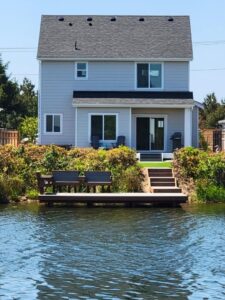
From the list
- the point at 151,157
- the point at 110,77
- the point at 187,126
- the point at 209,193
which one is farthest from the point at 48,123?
the point at 209,193

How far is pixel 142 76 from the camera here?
140 ft

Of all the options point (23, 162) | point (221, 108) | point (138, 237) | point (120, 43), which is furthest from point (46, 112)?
point (221, 108)

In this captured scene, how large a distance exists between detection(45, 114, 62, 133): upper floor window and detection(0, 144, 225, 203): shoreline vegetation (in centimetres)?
939

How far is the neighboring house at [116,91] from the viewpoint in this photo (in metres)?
40.8

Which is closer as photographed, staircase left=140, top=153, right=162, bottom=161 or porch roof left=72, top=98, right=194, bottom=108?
staircase left=140, top=153, right=162, bottom=161

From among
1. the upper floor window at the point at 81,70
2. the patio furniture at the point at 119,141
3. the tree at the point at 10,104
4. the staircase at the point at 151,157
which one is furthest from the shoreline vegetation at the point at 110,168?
the tree at the point at 10,104

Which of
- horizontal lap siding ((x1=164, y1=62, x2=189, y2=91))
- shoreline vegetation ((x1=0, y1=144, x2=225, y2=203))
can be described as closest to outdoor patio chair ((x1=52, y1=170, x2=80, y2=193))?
shoreline vegetation ((x1=0, y1=144, x2=225, y2=203))

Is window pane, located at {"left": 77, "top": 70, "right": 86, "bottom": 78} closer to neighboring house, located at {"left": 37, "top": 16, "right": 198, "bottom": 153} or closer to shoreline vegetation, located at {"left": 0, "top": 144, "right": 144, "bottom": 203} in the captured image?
neighboring house, located at {"left": 37, "top": 16, "right": 198, "bottom": 153}

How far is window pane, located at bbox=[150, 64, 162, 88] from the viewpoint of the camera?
42562mm

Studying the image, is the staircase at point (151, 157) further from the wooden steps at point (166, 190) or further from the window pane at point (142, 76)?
the wooden steps at point (166, 190)

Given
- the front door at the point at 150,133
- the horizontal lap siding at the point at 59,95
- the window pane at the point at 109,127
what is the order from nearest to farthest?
the window pane at the point at 109,127
the horizontal lap siding at the point at 59,95
the front door at the point at 150,133

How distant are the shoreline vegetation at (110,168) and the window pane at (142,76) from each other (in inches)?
428

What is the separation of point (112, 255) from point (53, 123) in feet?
85.5

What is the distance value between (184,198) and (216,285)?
1338 centimetres
